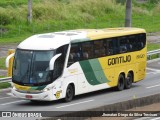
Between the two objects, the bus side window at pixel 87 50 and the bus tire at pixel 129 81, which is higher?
the bus side window at pixel 87 50

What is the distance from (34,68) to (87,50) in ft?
11.3

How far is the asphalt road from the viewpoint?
83.1 feet

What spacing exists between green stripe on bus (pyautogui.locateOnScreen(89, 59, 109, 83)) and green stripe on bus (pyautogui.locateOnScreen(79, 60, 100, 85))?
0.18 m

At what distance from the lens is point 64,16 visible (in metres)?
61.5

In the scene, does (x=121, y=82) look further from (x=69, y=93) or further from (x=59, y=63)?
(x=59, y=63)

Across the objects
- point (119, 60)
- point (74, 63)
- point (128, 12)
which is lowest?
point (119, 60)

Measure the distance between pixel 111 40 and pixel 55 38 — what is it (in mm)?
4139

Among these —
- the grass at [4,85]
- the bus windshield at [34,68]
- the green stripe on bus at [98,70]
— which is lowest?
the grass at [4,85]

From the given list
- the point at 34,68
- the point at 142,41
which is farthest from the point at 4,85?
the point at 142,41

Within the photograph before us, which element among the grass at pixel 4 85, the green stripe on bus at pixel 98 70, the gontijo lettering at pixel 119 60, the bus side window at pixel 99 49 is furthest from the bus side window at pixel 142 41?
the grass at pixel 4 85

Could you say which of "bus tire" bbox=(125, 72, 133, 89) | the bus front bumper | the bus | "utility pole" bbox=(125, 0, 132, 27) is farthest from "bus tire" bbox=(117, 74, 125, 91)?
"utility pole" bbox=(125, 0, 132, 27)

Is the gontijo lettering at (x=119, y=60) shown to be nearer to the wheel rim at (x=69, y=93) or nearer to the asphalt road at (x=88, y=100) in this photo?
the asphalt road at (x=88, y=100)

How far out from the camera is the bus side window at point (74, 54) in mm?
26745

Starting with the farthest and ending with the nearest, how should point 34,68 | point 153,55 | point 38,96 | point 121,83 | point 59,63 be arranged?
point 153,55 → point 121,83 → point 59,63 → point 34,68 → point 38,96
